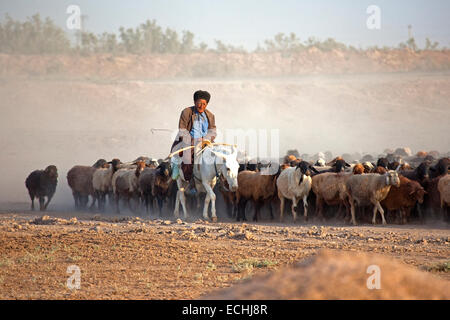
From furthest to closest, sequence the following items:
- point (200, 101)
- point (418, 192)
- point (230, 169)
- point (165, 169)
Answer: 1. point (165, 169)
2. point (200, 101)
3. point (230, 169)
4. point (418, 192)

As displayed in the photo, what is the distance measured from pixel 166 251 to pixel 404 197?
248 inches

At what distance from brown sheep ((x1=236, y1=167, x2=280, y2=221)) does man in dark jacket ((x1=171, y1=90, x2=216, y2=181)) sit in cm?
142

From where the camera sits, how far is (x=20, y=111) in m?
50.5

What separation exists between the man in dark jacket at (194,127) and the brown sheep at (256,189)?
4.65 ft

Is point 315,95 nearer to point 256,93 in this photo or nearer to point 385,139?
point 256,93

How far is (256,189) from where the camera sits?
17375 mm

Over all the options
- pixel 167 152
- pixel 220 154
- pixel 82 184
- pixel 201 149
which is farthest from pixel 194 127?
pixel 167 152

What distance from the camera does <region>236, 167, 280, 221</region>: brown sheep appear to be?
17.4m

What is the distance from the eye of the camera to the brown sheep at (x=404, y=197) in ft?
50.1

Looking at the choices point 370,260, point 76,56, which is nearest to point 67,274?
point 370,260

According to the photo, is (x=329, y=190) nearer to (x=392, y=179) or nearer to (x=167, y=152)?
(x=392, y=179)

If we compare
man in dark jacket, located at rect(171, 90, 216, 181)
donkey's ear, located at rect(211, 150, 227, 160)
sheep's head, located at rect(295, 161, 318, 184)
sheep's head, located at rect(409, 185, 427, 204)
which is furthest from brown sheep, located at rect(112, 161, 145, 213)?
sheep's head, located at rect(409, 185, 427, 204)
